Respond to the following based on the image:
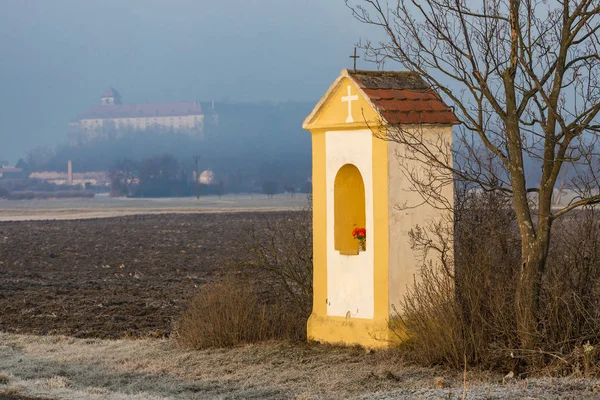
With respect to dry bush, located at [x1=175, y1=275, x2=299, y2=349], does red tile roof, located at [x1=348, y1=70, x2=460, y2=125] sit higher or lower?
higher

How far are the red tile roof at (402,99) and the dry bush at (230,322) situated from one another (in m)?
3.42

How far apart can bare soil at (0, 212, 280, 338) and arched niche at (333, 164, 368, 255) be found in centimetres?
311

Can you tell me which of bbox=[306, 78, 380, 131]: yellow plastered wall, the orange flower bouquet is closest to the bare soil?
the orange flower bouquet

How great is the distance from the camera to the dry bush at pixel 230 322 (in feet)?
44.4

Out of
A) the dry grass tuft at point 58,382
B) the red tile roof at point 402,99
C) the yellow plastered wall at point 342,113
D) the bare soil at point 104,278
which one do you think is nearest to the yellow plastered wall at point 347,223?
the yellow plastered wall at point 342,113

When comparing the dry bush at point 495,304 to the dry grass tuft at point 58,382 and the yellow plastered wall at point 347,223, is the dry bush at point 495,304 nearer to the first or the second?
the yellow plastered wall at point 347,223

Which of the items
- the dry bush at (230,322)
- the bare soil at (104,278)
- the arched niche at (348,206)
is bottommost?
the bare soil at (104,278)

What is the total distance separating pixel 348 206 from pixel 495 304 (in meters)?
2.86

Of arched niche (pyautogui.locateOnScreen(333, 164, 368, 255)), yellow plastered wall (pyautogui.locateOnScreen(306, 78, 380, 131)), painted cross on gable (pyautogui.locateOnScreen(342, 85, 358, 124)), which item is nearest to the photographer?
yellow plastered wall (pyautogui.locateOnScreen(306, 78, 380, 131))

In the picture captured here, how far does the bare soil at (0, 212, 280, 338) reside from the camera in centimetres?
1905

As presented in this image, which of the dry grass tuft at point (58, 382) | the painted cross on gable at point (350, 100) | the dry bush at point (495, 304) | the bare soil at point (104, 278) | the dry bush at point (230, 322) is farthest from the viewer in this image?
the bare soil at point (104, 278)

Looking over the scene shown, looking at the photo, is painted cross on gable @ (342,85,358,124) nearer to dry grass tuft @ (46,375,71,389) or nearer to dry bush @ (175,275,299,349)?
dry bush @ (175,275,299,349)

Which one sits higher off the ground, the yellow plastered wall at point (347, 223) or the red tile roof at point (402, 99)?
the red tile roof at point (402, 99)

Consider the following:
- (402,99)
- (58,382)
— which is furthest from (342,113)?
(58,382)
